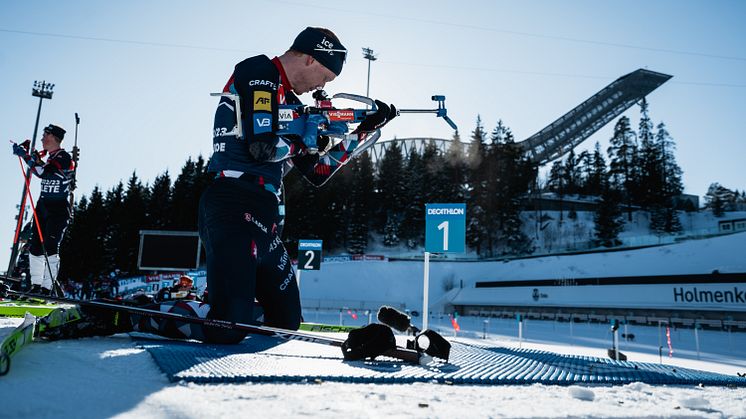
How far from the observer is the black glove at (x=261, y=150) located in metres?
2.62

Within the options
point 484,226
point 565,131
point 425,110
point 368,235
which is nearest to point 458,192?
point 484,226

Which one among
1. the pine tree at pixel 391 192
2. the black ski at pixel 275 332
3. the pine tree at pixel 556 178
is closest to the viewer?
the black ski at pixel 275 332

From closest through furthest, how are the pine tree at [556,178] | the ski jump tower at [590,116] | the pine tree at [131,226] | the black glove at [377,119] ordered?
the black glove at [377,119]
the pine tree at [131,226]
the ski jump tower at [590,116]
the pine tree at [556,178]

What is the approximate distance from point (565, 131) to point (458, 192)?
16.8 m

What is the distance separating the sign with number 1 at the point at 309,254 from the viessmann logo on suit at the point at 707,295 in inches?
732

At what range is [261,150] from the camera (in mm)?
2623

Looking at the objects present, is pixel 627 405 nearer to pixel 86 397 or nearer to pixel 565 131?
pixel 86 397

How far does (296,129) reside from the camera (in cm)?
274

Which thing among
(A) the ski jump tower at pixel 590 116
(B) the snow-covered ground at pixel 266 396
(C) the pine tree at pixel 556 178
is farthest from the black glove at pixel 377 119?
(C) the pine tree at pixel 556 178

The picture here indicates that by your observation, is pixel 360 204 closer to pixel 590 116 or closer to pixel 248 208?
pixel 590 116

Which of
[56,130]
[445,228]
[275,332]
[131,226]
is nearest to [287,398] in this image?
[275,332]

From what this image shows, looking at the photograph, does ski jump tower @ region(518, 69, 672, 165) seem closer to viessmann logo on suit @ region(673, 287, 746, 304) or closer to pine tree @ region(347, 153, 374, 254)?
pine tree @ region(347, 153, 374, 254)

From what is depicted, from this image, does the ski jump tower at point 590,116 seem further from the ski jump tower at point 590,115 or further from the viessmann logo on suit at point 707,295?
the viessmann logo on suit at point 707,295

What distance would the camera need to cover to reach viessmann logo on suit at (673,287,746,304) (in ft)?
68.5
